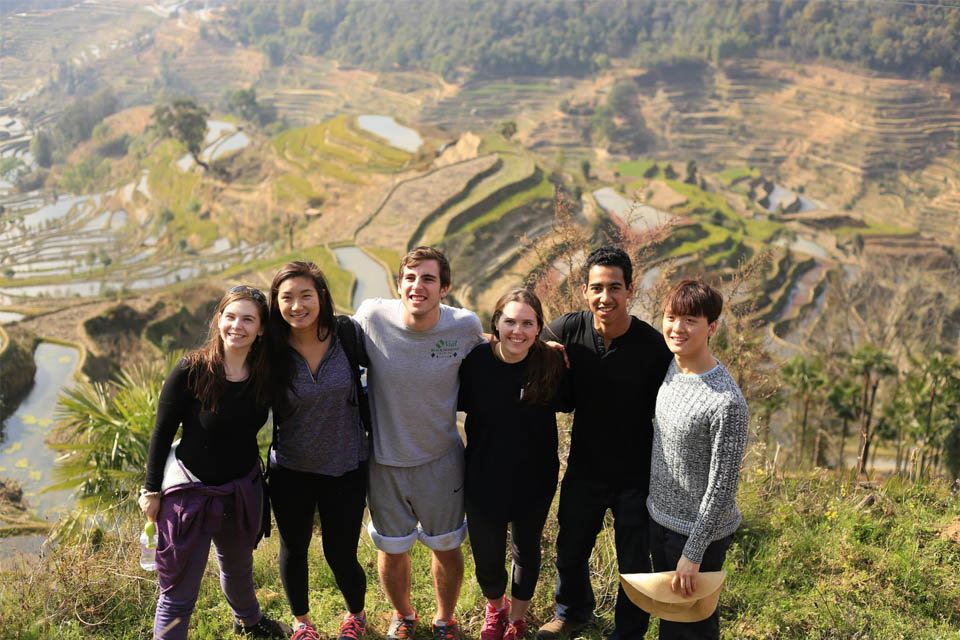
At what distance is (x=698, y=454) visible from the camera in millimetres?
2830

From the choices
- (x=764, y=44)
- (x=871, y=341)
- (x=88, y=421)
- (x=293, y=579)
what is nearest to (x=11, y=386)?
(x=88, y=421)

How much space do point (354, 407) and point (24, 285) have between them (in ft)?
196

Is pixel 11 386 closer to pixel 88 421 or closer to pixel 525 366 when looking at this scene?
pixel 88 421

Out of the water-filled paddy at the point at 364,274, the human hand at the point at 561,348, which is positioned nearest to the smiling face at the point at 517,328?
the human hand at the point at 561,348

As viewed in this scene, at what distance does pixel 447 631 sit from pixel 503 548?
0.60m

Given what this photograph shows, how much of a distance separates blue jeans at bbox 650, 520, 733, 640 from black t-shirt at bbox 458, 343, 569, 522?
554mm

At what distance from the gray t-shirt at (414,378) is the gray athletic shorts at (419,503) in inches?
2.7

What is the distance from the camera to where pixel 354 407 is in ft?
10.4

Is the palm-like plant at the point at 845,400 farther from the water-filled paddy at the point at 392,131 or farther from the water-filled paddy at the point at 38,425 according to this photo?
the water-filled paddy at the point at 392,131

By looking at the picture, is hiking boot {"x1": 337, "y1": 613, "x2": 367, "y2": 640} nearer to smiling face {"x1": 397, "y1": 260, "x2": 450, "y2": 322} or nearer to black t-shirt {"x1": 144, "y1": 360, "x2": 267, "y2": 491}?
black t-shirt {"x1": 144, "y1": 360, "x2": 267, "y2": 491}

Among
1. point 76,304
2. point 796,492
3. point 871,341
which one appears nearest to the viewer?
point 796,492

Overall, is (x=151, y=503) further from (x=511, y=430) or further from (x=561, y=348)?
(x=561, y=348)

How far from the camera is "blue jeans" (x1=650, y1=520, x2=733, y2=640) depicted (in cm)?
291

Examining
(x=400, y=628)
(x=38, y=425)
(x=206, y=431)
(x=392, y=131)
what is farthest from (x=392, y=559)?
(x=392, y=131)
